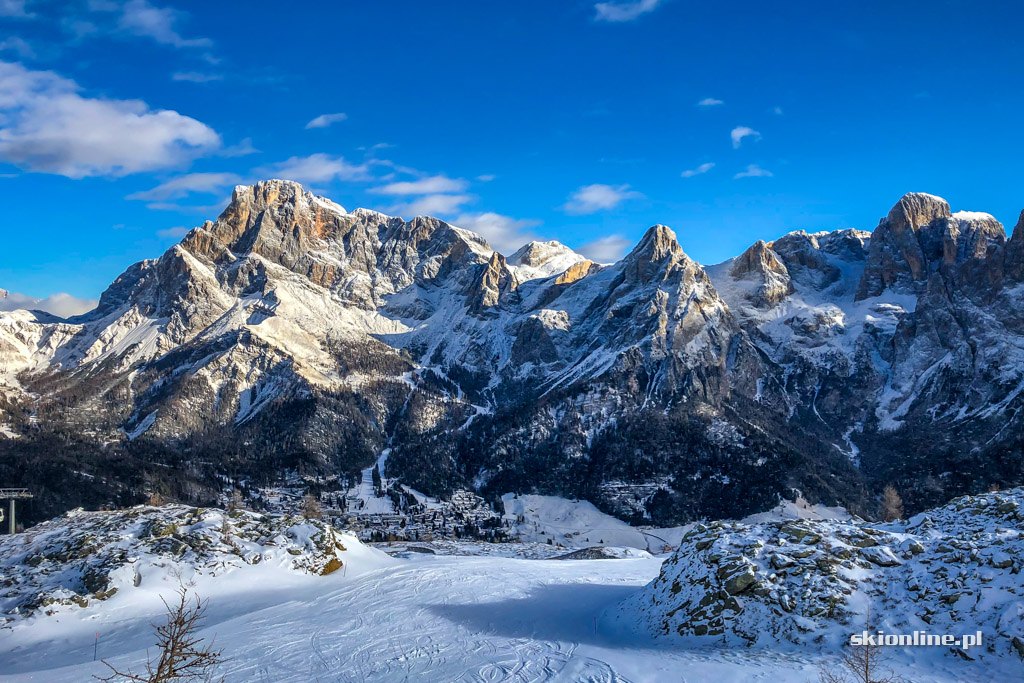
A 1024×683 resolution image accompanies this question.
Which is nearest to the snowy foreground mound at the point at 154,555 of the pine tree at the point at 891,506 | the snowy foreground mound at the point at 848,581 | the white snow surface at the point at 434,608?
the white snow surface at the point at 434,608

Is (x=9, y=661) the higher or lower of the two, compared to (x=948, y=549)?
lower

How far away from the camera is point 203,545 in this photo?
4259 centimetres

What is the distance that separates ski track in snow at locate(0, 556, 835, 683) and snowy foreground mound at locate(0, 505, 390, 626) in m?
2.31

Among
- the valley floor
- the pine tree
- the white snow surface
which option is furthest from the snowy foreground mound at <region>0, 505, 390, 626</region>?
the pine tree

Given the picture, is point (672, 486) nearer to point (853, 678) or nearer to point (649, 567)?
point (649, 567)

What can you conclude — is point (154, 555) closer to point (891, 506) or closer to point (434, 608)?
point (434, 608)

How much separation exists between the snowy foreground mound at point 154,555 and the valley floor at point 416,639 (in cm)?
132

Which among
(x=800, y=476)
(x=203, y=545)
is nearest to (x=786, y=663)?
(x=203, y=545)

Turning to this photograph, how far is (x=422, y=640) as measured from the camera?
3042cm

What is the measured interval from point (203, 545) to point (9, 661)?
41.7 feet

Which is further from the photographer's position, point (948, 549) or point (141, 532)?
point (141, 532)

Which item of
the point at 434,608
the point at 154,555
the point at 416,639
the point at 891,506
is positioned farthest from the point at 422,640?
the point at 891,506

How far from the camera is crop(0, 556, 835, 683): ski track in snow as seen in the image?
25500mm

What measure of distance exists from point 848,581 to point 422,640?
18374mm
